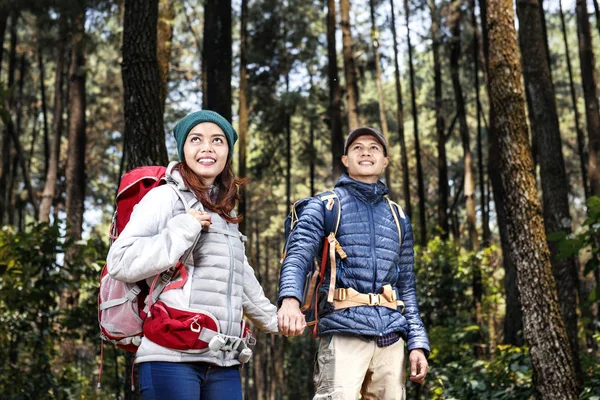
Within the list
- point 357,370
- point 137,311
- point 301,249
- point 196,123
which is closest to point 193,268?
point 137,311

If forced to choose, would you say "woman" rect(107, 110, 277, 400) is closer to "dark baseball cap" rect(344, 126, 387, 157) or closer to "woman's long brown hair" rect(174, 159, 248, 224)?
"woman's long brown hair" rect(174, 159, 248, 224)

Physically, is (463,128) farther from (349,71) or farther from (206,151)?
(206,151)

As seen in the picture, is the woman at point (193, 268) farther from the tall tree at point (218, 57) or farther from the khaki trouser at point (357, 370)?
the tall tree at point (218, 57)

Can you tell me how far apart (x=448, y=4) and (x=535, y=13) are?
11442mm

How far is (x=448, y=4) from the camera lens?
68.1 feet

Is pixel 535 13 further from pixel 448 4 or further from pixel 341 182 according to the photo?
pixel 448 4

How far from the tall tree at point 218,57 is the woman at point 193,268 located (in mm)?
6300

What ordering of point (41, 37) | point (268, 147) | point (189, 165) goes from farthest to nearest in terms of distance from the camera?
point (268, 147) → point (41, 37) → point (189, 165)

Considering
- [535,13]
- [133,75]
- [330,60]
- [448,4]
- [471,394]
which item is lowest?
[471,394]

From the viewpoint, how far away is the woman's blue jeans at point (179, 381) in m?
3.12

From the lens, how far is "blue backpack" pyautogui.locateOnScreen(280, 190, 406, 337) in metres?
4.46

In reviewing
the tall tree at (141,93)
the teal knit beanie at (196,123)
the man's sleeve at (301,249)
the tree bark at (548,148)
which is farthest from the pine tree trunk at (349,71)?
the teal knit beanie at (196,123)

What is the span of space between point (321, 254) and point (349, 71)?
12.3 meters

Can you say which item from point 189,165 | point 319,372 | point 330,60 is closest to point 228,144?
point 189,165
